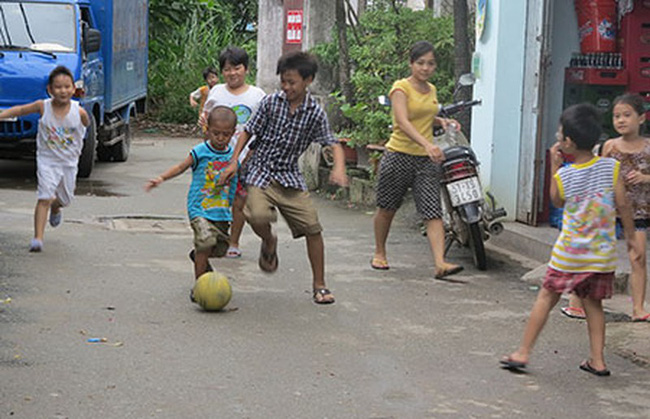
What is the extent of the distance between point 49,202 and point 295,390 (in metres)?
4.39

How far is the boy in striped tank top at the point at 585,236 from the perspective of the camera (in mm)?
6008

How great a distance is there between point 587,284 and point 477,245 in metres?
3.04

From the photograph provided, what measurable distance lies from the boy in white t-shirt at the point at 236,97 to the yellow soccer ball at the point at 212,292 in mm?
1994

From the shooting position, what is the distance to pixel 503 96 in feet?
33.9

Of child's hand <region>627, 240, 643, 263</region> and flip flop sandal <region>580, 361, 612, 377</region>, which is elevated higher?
child's hand <region>627, 240, 643, 263</region>

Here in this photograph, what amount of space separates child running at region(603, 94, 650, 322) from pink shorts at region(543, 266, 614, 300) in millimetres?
1224

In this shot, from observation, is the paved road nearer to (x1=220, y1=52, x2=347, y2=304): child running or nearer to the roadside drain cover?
(x1=220, y1=52, x2=347, y2=304): child running

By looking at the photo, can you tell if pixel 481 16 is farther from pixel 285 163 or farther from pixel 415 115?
pixel 285 163

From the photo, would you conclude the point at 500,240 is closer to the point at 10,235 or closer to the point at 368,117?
the point at 368,117

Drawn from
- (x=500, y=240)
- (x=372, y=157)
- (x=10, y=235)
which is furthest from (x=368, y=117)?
(x=10, y=235)

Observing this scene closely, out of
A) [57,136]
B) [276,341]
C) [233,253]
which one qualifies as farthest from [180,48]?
[276,341]

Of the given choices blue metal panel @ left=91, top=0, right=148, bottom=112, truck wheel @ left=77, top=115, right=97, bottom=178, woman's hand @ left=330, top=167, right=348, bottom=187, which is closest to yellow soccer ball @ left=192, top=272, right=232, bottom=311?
woman's hand @ left=330, top=167, right=348, bottom=187

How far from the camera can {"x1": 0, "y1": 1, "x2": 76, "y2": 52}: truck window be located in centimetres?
1457

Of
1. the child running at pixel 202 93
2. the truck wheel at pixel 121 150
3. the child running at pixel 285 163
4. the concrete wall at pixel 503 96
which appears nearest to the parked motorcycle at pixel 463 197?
the concrete wall at pixel 503 96
